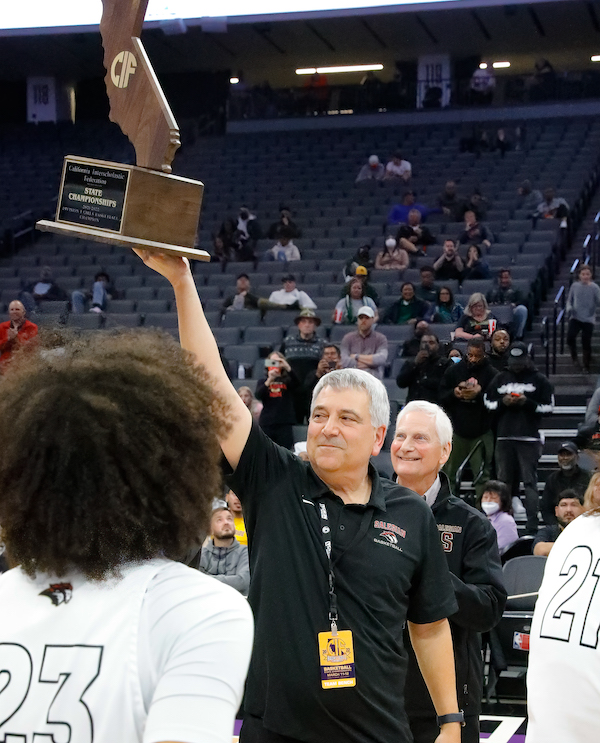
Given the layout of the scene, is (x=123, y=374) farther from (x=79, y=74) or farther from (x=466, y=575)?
(x=79, y=74)

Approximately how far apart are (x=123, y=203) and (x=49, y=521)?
4.59 ft

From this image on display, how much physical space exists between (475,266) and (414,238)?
1776mm

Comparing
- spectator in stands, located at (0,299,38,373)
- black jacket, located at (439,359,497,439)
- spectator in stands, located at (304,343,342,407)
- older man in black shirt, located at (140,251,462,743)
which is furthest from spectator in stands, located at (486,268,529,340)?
older man in black shirt, located at (140,251,462,743)

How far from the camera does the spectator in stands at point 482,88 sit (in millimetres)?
20969

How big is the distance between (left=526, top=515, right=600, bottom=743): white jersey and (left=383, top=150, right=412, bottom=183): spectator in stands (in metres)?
15.6

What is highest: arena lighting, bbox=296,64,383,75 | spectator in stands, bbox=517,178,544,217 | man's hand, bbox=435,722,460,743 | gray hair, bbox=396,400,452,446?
arena lighting, bbox=296,64,383,75

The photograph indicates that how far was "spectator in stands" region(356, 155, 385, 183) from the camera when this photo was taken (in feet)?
58.5

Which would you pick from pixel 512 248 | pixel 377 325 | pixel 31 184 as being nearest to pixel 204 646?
pixel 377 325

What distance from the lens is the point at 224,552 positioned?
638 centimetres

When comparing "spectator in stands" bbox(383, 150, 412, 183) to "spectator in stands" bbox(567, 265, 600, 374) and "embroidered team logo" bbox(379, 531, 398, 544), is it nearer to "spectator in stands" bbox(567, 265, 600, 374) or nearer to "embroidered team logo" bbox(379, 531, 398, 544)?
"spectator in stands" bbox(567, 265, 600, 374)

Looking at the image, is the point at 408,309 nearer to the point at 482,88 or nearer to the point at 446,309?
the point at 446,309

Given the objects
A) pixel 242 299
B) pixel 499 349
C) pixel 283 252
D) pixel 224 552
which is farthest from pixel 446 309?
pixel 224 552

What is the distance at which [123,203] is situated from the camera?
2.61 meters

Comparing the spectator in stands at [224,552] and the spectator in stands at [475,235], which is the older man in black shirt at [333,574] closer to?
the spectator in stands at [224,552]
